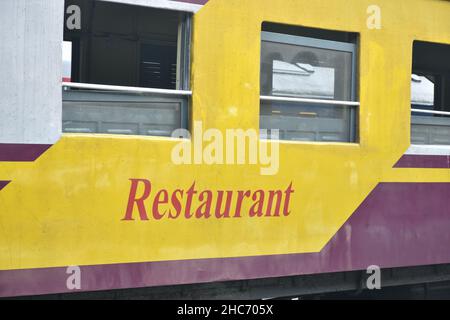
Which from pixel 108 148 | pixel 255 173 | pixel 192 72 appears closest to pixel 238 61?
pixel 192 72

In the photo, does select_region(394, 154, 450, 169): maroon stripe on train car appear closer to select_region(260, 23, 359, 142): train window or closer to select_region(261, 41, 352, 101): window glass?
select_region(260, 23, 359, 142): train window

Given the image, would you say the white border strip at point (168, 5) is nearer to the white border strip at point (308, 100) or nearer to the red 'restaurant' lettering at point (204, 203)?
the white border strip at point (308, 100)

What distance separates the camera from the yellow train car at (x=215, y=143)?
13.3ft

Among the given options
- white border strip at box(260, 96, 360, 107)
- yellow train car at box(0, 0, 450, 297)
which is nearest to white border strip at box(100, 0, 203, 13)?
yellow train car at box(0, 0, 450, 297)

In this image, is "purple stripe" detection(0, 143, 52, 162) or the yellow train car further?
the yellow train car

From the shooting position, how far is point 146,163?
4.31 metres

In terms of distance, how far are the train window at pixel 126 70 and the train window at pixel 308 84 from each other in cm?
→ 63

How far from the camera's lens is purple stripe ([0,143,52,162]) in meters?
3.93

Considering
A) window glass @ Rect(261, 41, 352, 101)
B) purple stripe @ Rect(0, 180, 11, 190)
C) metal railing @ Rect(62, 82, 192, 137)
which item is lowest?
purple stripe @ Rect(0, 180, 11, 190)

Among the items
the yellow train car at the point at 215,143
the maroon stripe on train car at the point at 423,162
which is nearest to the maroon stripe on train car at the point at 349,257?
the yellow train car at the point at 215,143

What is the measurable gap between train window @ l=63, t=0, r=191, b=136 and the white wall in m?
0.14

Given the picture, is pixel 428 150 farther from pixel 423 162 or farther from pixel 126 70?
pixel 126 70

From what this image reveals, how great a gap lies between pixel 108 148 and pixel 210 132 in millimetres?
703

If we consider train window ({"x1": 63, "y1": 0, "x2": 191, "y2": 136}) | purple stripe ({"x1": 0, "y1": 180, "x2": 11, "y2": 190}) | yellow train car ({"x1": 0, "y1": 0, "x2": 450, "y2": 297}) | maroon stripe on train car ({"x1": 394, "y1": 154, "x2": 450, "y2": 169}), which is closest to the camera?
purple stripe ({"x1": 0, "y1": 180, "x2": 11, "y2": 190})
